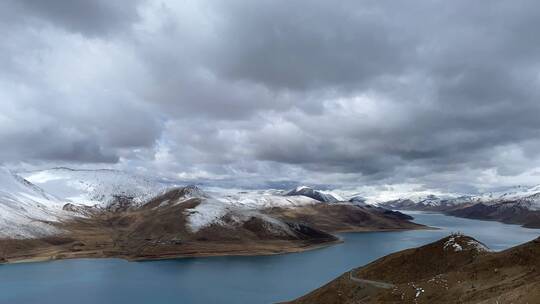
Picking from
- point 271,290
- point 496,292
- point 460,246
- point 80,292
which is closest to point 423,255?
point 460,246

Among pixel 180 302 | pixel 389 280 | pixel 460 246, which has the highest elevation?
pixel 460 246

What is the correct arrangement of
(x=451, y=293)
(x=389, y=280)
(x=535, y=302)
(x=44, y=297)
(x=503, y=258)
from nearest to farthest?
(x=535, y=302) → (x=451, y=293) → (x=503, y=258) → (x=389, y=280) → (x=44, y=297)

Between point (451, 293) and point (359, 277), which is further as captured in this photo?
point (359, 277)

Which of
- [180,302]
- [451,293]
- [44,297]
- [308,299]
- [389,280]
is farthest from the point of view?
[44,297]

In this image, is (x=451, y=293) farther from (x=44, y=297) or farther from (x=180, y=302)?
(x=44, y=297)

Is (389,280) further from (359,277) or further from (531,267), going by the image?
(531,267)

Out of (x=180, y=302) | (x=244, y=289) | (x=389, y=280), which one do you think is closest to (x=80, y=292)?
(x=180, y=302)

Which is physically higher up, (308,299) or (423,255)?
(423,255)
